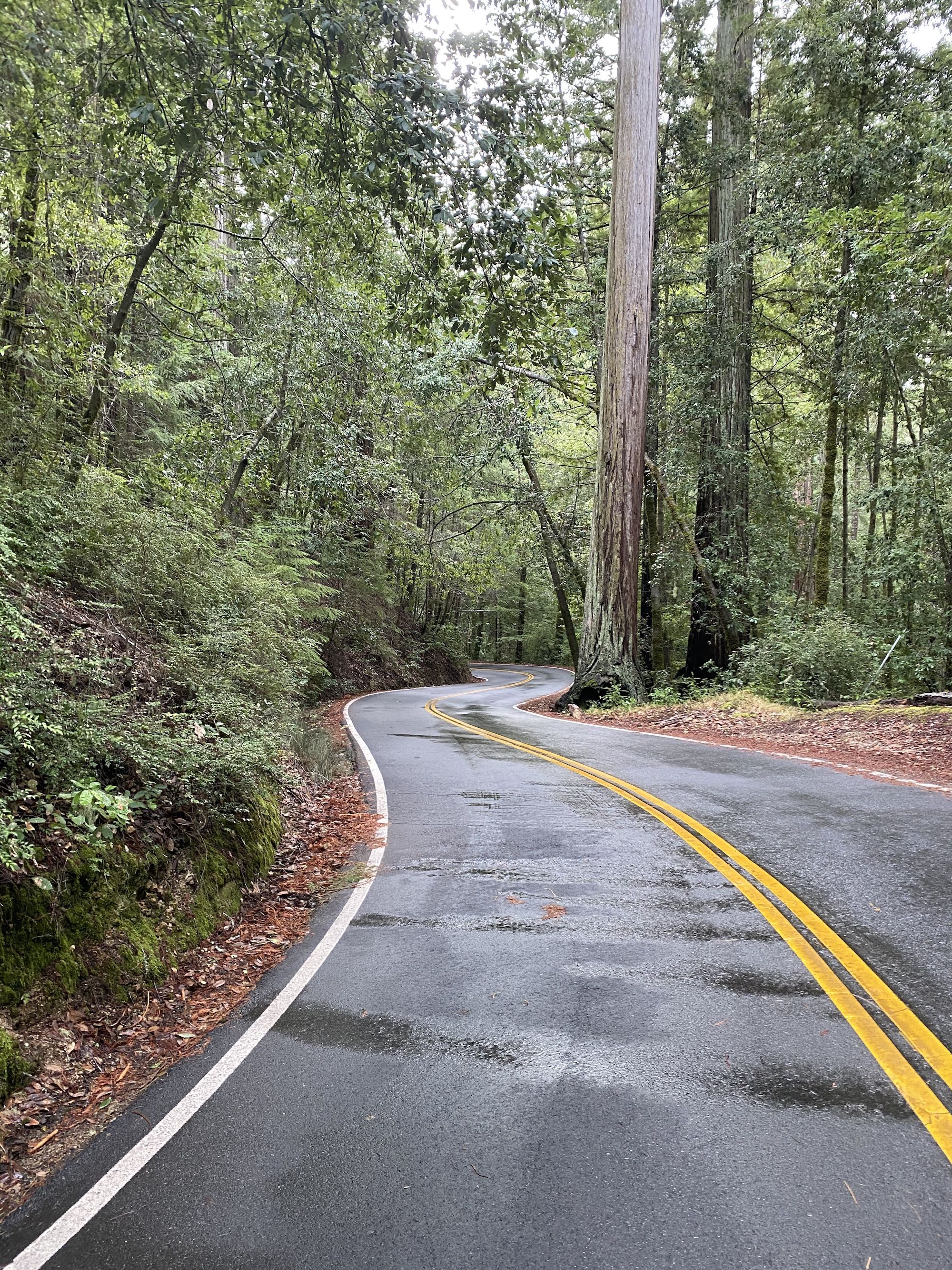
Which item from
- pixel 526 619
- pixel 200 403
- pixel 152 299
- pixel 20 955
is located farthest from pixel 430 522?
pixel 526 619

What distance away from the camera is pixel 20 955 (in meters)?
3.62

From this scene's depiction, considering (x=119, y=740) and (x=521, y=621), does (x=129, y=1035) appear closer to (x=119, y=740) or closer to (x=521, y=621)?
(x=119, y=740)

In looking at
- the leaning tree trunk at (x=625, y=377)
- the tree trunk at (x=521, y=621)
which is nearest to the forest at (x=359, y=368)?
the leaning tree trunk at (x=625, y=377)

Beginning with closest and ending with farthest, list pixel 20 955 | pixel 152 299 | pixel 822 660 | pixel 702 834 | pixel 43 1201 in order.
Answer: pixel 43 1201
pixel 20 955
pixel 702 834
pixel 152 299
pixel 822 660

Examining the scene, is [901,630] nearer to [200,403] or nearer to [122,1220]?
[200,403]

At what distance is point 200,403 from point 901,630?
1728 cm

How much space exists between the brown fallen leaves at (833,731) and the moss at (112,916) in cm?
699

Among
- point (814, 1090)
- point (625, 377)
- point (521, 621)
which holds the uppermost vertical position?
point (625, 377)

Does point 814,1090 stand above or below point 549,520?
below

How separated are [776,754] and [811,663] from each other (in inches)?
205

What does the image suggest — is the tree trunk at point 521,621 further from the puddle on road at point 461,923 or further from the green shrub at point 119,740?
the puddle on road at point 461,923

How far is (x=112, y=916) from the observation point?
418cm

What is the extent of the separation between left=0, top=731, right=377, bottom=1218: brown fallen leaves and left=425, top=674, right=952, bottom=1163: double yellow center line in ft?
9.46

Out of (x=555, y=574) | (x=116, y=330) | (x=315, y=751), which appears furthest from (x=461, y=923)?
(x=555, y=574)
